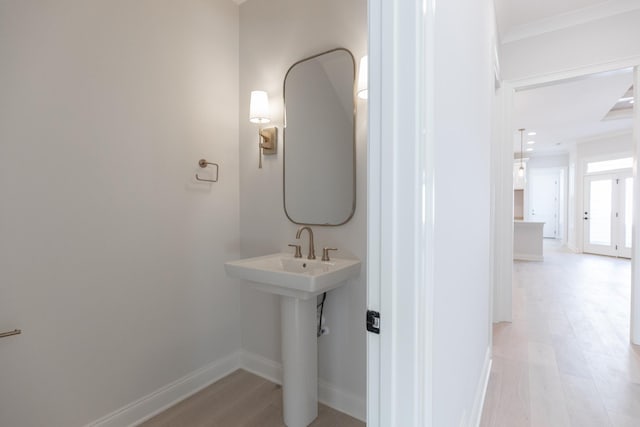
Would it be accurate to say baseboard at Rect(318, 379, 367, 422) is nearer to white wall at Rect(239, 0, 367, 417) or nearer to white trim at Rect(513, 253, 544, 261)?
white wall at Rect(239, 0, 367, 417)

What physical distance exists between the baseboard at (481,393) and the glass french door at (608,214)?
21.7ft

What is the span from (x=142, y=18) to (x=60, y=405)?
2129 mm

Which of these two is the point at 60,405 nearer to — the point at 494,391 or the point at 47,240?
the point at 47,240

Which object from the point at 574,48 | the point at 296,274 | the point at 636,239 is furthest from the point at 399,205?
the point at 574,48

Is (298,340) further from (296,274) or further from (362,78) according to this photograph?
(362,78)

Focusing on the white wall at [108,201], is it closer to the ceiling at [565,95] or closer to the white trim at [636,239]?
the ceiling at [565,95]

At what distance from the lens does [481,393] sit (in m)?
1.82

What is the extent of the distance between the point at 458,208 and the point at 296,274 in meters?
0.82

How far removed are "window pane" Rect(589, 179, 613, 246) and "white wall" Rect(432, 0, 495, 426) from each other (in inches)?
294

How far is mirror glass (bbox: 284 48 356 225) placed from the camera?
1.94 m

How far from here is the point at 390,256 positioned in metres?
0.70

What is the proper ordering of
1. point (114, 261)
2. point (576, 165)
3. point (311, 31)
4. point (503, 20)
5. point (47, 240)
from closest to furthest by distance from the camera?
point (47, 240) → point (114, 261) → point (311, 31) → point (503, 20) → point (576, 165)

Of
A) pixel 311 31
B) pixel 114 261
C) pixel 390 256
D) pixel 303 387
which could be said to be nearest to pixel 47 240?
pixel 114 261

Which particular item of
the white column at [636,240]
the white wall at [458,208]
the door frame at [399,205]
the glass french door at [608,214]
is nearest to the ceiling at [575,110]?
the white column at [636,240]
